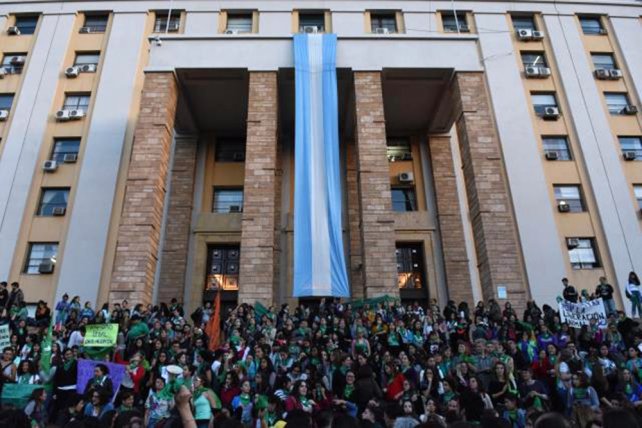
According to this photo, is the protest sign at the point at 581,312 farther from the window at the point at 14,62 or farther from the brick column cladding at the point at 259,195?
the window at the point at 14,62

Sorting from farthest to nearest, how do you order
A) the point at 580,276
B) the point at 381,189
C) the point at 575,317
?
the point at 580,276
the point at 381,189
the point at 575,317

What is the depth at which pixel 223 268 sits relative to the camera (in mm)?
22391

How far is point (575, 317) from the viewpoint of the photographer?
13383 millimetres

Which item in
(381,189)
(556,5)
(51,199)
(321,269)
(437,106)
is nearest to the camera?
(321,269)

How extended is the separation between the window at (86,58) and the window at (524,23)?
2096 cm

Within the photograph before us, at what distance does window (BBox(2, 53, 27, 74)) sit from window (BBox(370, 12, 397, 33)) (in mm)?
17140

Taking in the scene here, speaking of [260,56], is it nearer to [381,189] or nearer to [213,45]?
[213,45]

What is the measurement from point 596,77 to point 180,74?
19305 millimetres

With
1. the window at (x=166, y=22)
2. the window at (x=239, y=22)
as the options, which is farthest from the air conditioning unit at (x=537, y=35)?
the window at (x=166, y=22)

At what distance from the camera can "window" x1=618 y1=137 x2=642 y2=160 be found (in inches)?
880

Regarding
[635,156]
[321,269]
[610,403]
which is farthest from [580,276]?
[610,403]

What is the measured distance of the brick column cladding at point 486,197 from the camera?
17.0m

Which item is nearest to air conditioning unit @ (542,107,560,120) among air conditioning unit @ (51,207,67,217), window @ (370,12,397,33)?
window @ (370,12,397,33)

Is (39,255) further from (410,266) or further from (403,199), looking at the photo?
(403,199)
